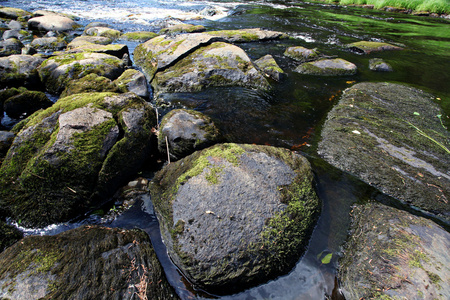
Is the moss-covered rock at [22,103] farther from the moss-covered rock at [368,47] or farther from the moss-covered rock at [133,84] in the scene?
the moss-covered rock at [368,47]

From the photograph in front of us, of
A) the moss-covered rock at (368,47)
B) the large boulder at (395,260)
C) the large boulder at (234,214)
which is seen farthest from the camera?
the moss-covered rock at (368,47)

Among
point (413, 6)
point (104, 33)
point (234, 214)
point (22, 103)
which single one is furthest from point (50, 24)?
point (413, 6)

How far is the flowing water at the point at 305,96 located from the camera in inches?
111

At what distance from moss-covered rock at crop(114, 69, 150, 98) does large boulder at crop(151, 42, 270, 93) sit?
0.53m

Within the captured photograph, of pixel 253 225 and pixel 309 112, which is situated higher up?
pixel 253 225

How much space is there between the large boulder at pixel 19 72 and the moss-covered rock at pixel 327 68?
335 inches

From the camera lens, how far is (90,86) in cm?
559

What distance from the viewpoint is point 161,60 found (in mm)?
7508

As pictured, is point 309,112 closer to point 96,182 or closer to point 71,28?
point 96,182

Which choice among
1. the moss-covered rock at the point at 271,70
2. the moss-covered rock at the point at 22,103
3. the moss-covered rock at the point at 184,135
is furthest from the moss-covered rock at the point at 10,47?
the moss-covered rock at the point at 271,70

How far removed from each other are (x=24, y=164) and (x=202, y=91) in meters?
4.55

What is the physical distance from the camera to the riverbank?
20.3 m

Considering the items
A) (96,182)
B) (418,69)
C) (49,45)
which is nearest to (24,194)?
(96,182)

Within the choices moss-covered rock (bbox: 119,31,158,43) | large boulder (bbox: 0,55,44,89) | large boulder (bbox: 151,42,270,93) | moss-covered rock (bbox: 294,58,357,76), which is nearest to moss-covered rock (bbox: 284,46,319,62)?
moss-covered rock (bbox: 294,58,357,76)
